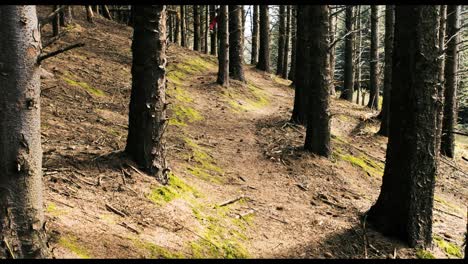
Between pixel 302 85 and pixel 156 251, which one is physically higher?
pixel 302 85

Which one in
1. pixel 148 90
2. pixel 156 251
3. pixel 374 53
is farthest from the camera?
pixel 374 53

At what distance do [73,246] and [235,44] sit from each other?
11.1 meters

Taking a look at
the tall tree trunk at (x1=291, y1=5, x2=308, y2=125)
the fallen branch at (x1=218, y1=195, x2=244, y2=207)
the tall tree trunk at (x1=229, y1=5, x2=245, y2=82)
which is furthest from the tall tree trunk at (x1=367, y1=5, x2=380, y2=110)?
the fallen branch at (x1=218, y1=195, x2=244, y2=207)

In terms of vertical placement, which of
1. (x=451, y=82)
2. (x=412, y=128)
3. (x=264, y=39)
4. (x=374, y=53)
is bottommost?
(x=412, y=128)

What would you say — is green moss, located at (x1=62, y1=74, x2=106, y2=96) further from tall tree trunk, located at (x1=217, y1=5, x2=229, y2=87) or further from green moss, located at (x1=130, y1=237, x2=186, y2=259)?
green moss, located at (x1=130, y1=237, x2=186, y2=259)

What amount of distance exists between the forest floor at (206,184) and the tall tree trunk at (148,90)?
24cm

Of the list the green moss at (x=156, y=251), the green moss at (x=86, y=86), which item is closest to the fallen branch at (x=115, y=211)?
the green moss at (x=156, y=251)

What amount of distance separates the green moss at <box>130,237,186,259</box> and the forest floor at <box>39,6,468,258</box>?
0.01 metres

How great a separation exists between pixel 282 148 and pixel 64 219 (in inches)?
210

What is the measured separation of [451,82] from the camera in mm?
11391

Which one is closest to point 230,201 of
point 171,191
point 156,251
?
point 171,191

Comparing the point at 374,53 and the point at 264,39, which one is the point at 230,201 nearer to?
the point at 374,53

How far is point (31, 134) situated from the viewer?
3.28 meters

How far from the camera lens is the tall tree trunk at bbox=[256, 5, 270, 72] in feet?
64.0
